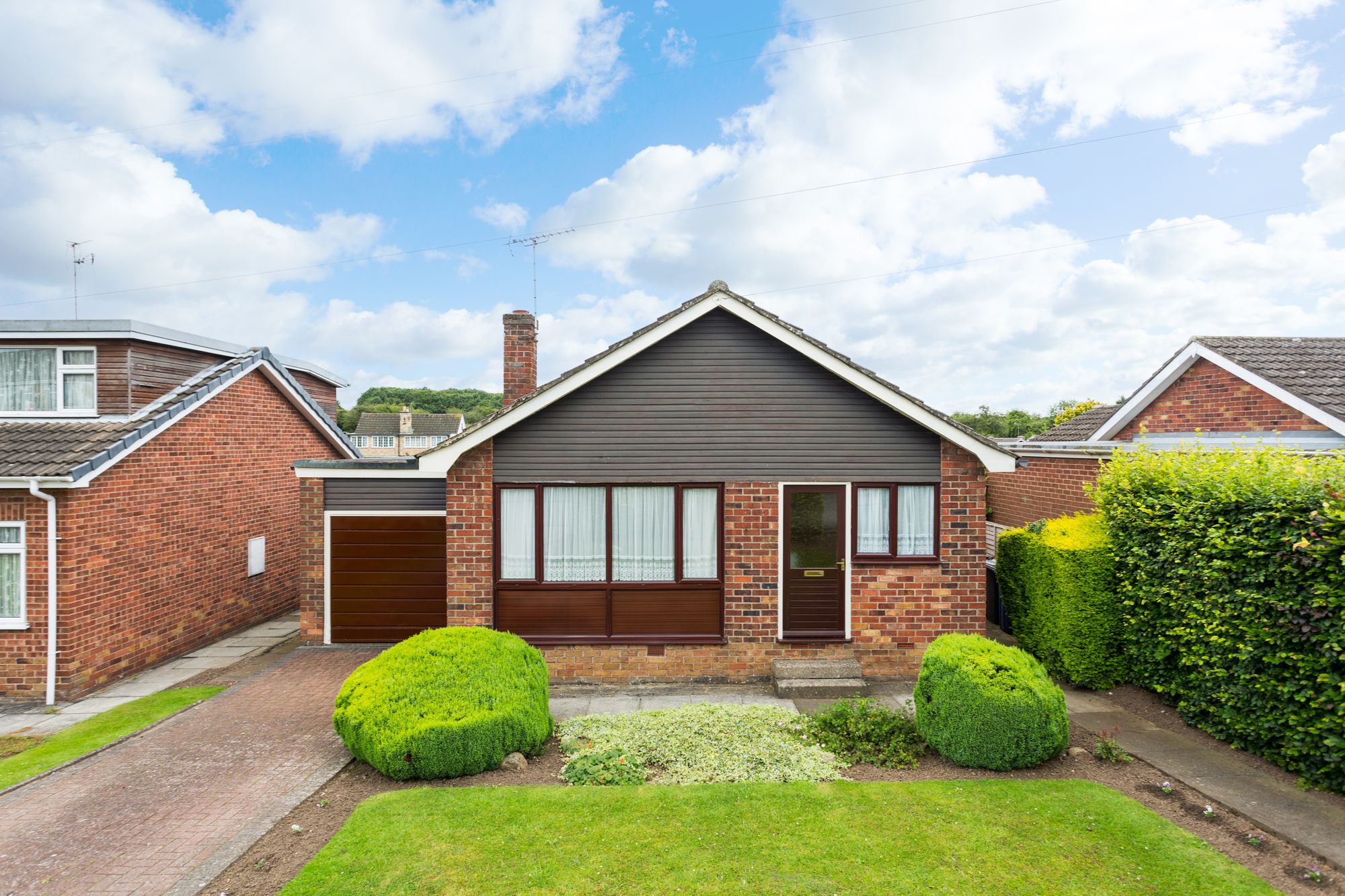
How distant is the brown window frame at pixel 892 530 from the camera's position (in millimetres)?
9562

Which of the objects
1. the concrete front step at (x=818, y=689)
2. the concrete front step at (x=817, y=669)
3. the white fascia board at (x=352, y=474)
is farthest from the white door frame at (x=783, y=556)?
the white fascia board at (x=352, y=474)

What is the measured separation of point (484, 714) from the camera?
21.9ft

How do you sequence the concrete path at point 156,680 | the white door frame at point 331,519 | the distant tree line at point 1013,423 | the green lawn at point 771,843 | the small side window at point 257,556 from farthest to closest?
the distant tree line at point 1013,423, the small side window at point 257,556, the white door frame at point 331,519, the concrete path at point 156,680, the green lawn at point 771,843

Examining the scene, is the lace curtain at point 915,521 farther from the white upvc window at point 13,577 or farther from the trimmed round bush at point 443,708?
the white upvc window at point 13,577

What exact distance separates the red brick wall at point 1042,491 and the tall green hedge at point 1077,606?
323 cm

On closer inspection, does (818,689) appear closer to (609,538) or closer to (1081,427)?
(609,538)

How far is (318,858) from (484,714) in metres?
1.79

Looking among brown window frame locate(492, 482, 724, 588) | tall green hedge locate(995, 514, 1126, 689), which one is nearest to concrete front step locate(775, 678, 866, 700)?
brown window frame locate(492, 482, 724, 588)

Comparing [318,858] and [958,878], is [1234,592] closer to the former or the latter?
[958,878]

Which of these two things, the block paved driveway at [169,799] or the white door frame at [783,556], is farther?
the white door frame at [783,556]

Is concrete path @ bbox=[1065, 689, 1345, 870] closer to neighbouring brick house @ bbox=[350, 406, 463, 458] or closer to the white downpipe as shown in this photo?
the white downpipe

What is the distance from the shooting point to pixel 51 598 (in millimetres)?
9047

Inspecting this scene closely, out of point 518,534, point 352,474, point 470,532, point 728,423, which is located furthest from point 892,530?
point 352,474

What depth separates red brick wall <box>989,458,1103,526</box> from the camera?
44.3ft
